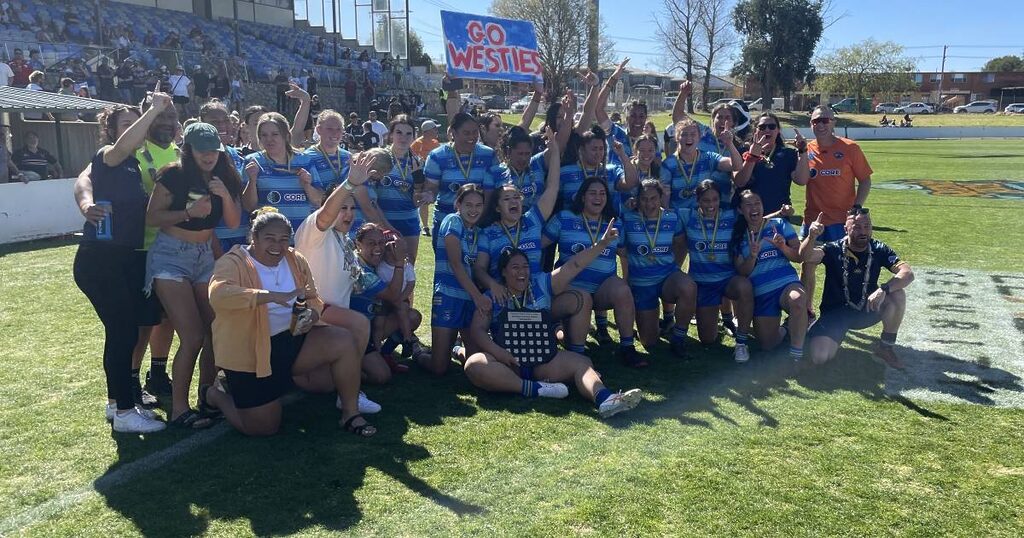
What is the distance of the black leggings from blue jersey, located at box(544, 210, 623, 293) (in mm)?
2835

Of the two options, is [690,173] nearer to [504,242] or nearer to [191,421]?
[504,242]

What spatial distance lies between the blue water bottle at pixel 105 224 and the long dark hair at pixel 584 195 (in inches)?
120

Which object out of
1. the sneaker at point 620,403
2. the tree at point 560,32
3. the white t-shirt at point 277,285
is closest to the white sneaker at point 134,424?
the white t-shirt at point 277,285

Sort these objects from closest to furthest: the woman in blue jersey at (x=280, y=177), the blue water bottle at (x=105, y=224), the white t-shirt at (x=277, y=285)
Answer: the white t-shirt at (x=277, y=285), the blue water bottle at (x=105, y=224), the woman in blue jersey at (x=280, y=177)

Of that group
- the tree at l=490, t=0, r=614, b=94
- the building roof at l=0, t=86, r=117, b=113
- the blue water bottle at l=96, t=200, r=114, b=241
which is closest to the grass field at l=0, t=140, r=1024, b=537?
the blue water bottle at l=96, t=200, r=114, b=241

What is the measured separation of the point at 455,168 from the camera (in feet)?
19.5

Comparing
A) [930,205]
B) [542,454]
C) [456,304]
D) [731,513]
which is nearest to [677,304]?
[456,304]

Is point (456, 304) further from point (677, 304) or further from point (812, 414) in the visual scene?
point (812, 414)

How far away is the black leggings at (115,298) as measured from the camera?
4.20 metres

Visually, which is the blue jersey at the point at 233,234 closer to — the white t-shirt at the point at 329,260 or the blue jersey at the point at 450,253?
the white t-shirt at the point at 329,260

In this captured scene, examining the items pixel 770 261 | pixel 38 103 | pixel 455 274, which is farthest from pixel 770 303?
pixel 38 103

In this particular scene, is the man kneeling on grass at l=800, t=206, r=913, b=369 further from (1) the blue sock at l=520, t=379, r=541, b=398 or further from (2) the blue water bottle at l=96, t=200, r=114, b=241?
(2) the blue water bottle at l=96, t=200, r=114, b=241

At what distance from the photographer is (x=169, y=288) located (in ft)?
13.9

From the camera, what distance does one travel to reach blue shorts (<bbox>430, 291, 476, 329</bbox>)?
17.4 feet
